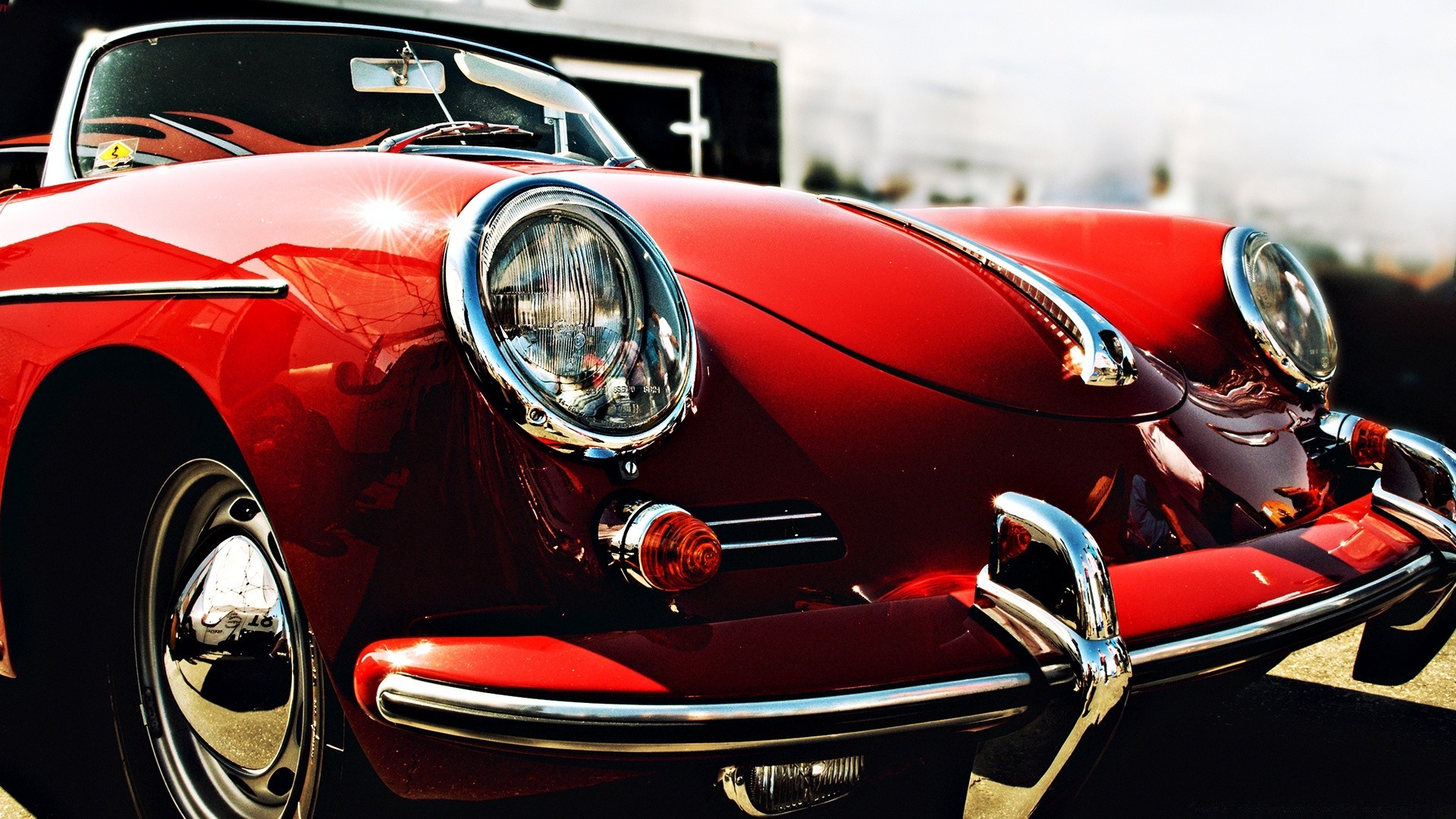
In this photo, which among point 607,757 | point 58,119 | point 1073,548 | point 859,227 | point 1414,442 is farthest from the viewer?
point 58,119

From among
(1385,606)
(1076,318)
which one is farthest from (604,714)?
(1385,606)

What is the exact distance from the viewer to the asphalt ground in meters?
1.82

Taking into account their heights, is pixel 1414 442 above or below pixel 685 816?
above

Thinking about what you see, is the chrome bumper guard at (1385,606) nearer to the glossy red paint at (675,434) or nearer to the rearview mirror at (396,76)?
the glossy red paint at (675,434)

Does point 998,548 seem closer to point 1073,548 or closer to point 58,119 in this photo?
point 1073,548

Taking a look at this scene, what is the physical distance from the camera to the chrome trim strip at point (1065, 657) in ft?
3.99

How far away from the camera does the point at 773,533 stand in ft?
4.44

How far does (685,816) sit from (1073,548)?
0.56 m

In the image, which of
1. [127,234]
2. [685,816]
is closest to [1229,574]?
[685,816]

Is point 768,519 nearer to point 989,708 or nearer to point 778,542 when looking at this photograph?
point 778,542

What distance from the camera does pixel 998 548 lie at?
1331 mm

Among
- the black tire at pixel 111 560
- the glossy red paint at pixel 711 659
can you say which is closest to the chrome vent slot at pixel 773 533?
the glossy red paint at pixel 711 659

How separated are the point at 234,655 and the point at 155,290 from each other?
48 cm

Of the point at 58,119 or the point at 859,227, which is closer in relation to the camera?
the point at 859,227
